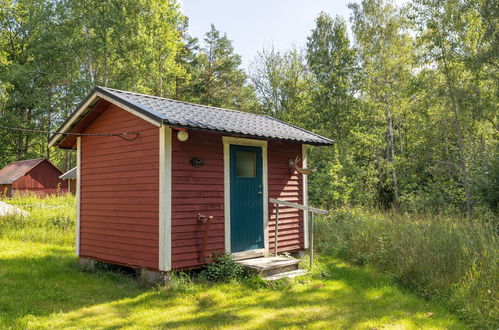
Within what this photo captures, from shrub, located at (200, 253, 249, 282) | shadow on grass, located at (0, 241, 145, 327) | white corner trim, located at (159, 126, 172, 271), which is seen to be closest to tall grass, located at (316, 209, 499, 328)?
shrub, located at (200, 253, 249, 282)

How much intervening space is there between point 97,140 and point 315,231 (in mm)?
5615

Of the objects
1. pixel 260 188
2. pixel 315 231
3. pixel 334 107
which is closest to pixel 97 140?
pixel 260 188

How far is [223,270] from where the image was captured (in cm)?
646

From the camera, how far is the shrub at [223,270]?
6.40 metres

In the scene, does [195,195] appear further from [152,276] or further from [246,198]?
[152,276]

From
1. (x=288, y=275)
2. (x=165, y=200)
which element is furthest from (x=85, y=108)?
(x=288, y=275)

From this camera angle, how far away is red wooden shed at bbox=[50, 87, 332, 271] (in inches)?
241

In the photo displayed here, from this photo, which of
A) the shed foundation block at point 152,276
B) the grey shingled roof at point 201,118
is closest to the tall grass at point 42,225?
the shed foundation block at point 152,276

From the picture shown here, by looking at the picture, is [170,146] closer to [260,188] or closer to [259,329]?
[260,188]

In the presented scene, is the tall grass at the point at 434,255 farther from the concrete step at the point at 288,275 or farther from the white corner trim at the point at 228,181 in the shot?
the white corner trim at the point at 228,181

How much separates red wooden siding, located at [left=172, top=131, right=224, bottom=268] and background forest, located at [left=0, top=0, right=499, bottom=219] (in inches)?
229

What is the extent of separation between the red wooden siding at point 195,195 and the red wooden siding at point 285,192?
1.27 m

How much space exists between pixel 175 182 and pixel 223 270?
65.3 inches

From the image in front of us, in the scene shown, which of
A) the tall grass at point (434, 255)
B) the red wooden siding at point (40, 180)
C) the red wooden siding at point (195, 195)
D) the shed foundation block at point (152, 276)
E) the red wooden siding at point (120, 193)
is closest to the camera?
the tall grass at point (434, 255)
